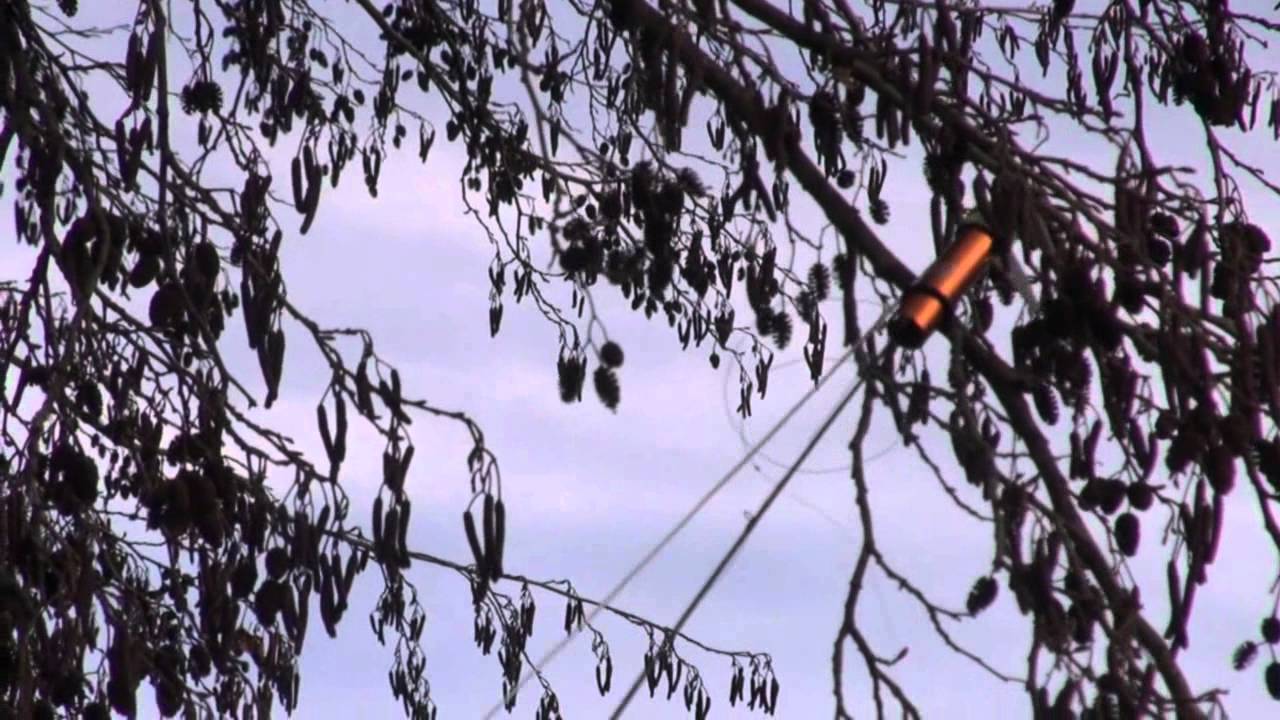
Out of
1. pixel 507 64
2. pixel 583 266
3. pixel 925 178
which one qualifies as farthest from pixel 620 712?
pixel 507 64

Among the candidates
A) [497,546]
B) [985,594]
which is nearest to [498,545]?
[497,546]

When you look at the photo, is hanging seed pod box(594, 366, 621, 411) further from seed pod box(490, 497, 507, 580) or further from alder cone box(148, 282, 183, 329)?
alder cone box(148, 282, 183, 329)

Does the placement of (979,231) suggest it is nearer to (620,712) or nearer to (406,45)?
(620,712)

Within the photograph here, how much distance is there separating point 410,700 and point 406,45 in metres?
1.35

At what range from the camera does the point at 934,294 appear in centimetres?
198

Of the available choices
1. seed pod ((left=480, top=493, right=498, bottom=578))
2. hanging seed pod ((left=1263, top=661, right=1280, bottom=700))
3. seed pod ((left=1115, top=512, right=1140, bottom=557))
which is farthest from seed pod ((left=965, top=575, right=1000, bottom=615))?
seed pod ((left=480, top=493, right=498, bottom=578))

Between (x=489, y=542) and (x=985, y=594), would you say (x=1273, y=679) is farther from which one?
(x=489, y=542)

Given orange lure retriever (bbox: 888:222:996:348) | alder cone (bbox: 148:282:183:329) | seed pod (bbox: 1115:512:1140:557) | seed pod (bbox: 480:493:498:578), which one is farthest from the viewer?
alder cone (bbox: 148:282:183:329)

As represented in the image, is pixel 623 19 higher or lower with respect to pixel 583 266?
higher

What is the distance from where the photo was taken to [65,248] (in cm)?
263

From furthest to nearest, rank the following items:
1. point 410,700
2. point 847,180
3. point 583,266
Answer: point 410,700 → point 847,180 → point 583,266

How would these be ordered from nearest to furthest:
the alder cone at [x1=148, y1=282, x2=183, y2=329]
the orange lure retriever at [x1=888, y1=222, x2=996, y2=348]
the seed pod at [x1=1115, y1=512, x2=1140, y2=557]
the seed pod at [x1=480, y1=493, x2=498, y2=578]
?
1. the orange lure retriever at [x1=888, y1=222, x2=996, y2=348]
2. the seed pod at [x1=1115, y1=512, x2=1140, y2=557]
3. the seed pod at [x1=480, y1=493, x2=498, y2=578]
4. the alder cone at [x1=148, y1=282, x2=183, y2=329]

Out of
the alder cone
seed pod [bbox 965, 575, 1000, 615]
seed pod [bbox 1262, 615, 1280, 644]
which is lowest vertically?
seed pod [bbox 965, 575, 1000, 615]

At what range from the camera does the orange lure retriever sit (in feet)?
6.51
